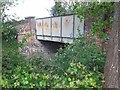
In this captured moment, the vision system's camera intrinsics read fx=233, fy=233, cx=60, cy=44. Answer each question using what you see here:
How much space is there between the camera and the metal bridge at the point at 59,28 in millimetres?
7805

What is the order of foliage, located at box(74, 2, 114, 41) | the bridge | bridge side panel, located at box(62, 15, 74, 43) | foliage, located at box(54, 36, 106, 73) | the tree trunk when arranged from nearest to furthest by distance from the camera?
the tree trunk
foliage, located at box(54, 36, 106, 73)
foliage, located at box(74, 2, 114, 41)
the bridge
bridge side panel, located at box(62, 15, 74, 43)

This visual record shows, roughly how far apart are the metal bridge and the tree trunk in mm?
3564

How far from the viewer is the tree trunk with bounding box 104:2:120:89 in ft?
10.9

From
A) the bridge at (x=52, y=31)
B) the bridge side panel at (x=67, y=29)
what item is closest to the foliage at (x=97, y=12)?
the bridge at (x=52, y=31)

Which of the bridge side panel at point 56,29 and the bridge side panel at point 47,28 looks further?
the bridge side panel at point 47,28

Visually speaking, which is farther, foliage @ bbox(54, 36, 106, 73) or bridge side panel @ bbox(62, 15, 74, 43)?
bridge side panel @ bbox(62, 15, 74, 43)

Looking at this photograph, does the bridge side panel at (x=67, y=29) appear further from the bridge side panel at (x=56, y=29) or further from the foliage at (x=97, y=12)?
the foliage at (x=97, y=12)

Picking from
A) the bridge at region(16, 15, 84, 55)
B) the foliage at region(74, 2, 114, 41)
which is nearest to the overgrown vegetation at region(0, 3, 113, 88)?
the foliage at region(74, 2, 114, 41)

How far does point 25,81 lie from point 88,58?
1.72 m

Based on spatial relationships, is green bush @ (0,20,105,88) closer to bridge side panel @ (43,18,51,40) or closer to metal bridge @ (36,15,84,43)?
metal bridge @ (36,15,84,43)

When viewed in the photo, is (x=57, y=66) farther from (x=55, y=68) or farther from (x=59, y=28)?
(x=59, y=28)

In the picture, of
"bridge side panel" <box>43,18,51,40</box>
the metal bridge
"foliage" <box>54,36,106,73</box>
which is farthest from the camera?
"bridge side panel" <box>43,18,51,40</box>

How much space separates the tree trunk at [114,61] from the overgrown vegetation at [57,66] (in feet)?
0.40

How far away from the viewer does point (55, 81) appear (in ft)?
9.66
